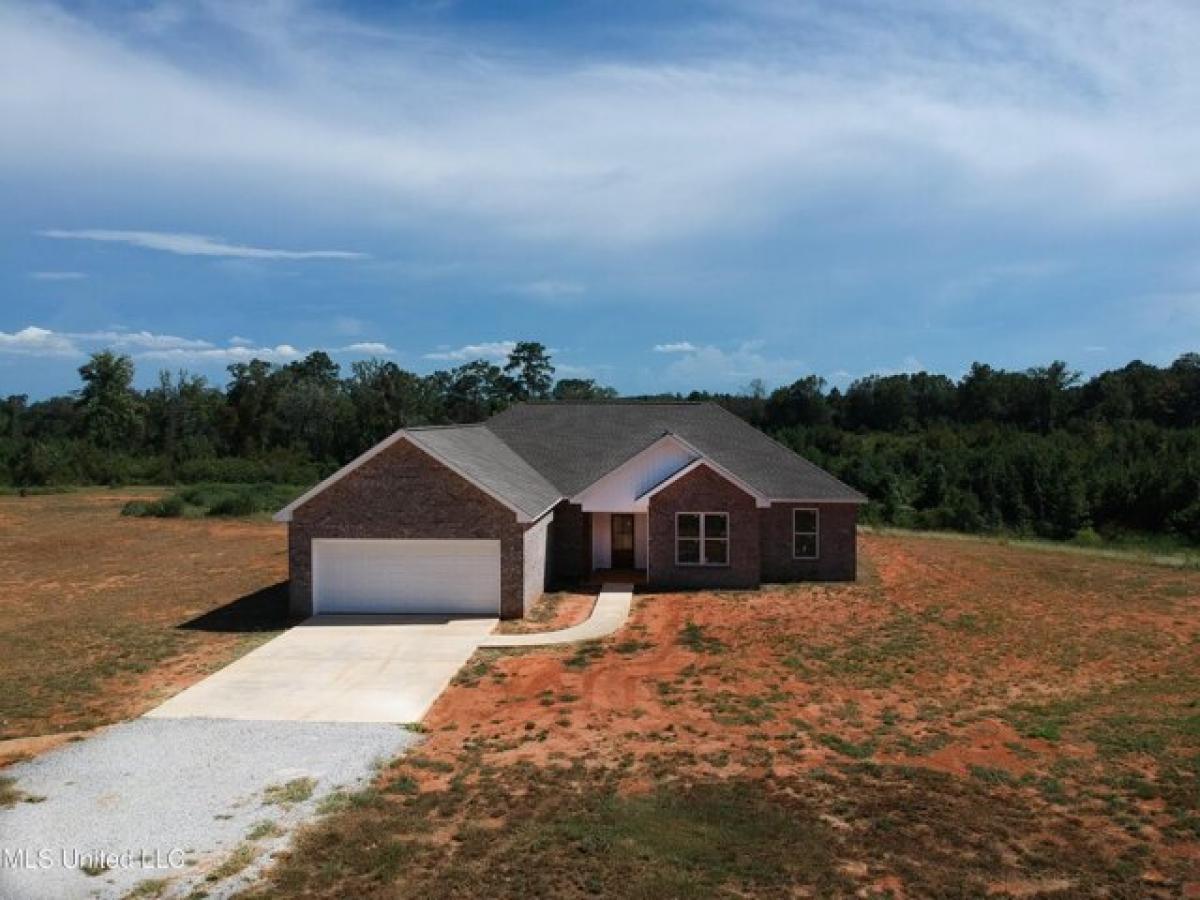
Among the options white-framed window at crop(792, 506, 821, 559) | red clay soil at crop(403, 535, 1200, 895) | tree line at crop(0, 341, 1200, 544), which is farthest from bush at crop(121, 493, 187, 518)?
white-framed window at crop(792, 506, 821, 559)

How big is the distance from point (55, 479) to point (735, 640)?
187ft

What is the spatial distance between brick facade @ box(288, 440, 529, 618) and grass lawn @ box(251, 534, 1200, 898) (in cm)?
330

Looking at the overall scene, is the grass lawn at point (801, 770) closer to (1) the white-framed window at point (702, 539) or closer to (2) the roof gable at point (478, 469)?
(1) the white-framed window at point (702, 539)

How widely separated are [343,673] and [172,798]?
19.4ft

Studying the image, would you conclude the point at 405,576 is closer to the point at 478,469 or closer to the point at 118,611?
the point at 478,469

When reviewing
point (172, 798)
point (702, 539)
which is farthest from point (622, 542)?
point (172, 798)

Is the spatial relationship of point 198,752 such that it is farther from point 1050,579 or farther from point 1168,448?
point 1168,448

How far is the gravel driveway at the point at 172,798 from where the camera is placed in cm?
893

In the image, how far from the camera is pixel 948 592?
24094 mm

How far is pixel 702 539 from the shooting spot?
24922 mm

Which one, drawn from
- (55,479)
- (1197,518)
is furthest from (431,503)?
(55,479)

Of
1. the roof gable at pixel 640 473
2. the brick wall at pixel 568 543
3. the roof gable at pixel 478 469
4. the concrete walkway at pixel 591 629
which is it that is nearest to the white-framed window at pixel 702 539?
the roof gable at pixel 640 473

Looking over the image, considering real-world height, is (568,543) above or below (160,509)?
below

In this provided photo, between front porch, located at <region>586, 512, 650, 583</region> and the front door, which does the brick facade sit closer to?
front porch, located at <region>586, 512, 650, 583</region>
